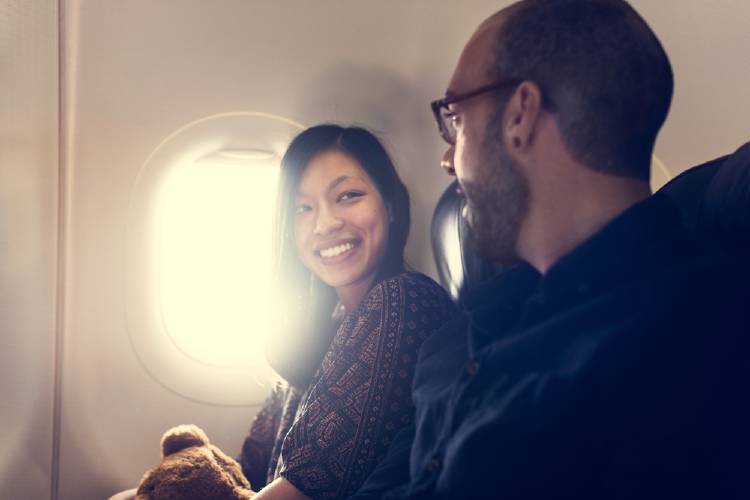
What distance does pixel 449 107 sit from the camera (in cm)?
111

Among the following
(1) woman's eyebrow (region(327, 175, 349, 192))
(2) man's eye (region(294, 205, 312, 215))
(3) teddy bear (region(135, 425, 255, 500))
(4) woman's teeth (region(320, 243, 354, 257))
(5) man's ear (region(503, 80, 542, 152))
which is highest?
(5) man's ear (region(503, 80, 542, 152))

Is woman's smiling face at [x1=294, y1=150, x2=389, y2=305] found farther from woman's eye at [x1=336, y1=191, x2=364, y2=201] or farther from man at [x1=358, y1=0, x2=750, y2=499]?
man at [x1=358, y1=0, x2=750, y2=499]

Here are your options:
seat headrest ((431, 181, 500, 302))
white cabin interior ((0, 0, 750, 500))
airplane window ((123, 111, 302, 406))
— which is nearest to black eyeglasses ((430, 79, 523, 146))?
seat headrest ((431, 181, 500, 302))

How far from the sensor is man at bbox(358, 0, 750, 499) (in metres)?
0.77

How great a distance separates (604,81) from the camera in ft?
3.07

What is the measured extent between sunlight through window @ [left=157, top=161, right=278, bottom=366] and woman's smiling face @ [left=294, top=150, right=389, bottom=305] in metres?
0.38

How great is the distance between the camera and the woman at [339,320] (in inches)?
52.0

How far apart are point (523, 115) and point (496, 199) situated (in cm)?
12

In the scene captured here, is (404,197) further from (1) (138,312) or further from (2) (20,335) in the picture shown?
(2) (20,335)

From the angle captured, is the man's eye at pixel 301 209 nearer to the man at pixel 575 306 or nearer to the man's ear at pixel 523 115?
the man at pixel 575 306

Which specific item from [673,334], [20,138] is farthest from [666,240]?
[20,138]

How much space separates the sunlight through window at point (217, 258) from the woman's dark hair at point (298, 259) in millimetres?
194

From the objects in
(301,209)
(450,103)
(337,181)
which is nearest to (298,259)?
(301,209)

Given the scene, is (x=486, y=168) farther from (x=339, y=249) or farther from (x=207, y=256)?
(x=207, y=256)
